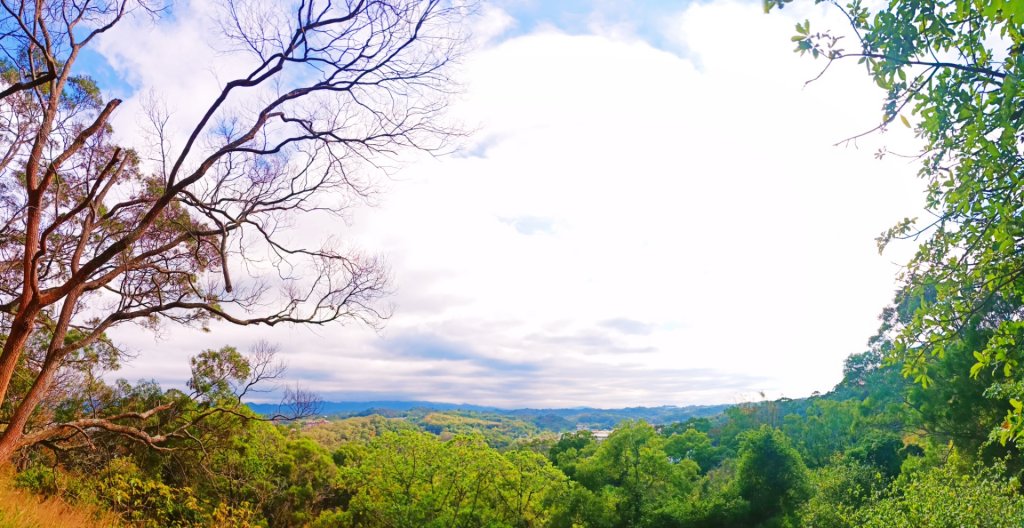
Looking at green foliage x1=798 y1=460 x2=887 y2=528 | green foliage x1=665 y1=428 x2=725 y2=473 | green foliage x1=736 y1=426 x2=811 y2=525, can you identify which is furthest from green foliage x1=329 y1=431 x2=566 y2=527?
green foliage x1=665 y1=428 x2=725 y2=473

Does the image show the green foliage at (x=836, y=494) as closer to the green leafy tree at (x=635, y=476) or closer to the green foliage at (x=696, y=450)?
the green leafy tree at (x=635, y=476)

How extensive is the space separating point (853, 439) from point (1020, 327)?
32744mm

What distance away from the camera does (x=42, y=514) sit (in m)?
7.32

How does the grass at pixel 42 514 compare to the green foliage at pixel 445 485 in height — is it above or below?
above

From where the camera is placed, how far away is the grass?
624 cm

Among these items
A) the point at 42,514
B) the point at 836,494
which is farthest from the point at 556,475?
the point at 42,514

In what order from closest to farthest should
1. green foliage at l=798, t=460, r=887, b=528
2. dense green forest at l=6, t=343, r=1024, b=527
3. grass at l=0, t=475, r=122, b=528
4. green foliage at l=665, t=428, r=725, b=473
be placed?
grass at l=0, t=475, r=122, b=528, green foliage at l=798, t=460, r=887, b=528, dense green forest at l=6, t=343, r=1024, b=527, green foliage at l=665, t=428, r=725, b=473

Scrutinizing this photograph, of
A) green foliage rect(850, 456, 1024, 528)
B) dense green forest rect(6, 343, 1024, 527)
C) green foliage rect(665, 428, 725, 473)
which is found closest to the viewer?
green foliage rect(850, 456, 1024, 528)

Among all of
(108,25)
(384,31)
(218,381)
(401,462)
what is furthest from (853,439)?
(108,25)

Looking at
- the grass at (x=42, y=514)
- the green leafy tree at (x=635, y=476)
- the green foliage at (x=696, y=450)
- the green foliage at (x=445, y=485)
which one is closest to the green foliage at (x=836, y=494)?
the green leafy tree at (x=635, y=476)

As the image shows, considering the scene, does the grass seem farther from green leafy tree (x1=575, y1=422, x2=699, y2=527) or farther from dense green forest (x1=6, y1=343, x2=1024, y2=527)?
green leafy tree (x1=575, y1=422, x2=699, y2=527)

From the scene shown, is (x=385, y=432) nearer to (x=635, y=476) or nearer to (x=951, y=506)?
(x=635, y=476)

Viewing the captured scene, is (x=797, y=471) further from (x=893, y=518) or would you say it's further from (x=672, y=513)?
(x=893, y=518)

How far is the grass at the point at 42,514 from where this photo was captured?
20.5ft
